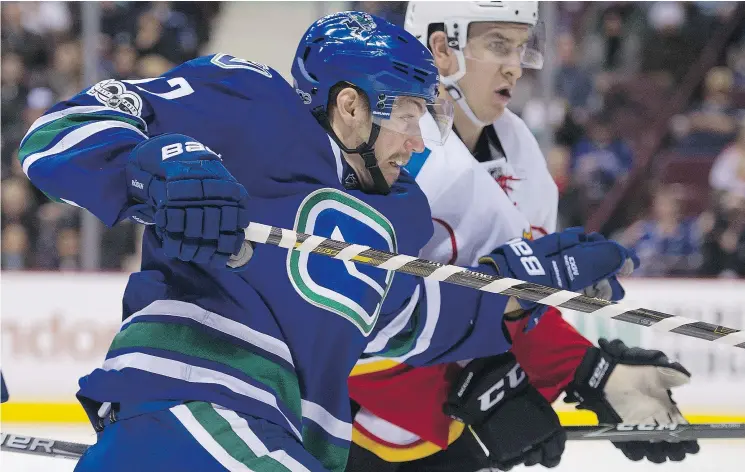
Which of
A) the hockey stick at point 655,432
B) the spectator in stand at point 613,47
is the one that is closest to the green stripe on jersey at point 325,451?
the hockey stick at point 655,432

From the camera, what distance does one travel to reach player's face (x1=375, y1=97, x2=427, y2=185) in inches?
77.7

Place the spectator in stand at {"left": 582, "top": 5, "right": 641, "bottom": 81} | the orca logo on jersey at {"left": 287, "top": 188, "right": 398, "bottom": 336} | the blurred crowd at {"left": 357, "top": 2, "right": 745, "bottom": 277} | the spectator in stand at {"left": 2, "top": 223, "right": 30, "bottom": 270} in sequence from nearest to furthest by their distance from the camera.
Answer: the orca logo on jersey at {"left": 287, "top": 188, "right": 398, "bottom": 336}
the spectator in stand at {"left": 2, "top": 223, "right": 30, "bottom": 270}
the blurred crowd at {"left": 357, "top": 2, "right": 745, "bottom": 277}
the spectator in stand at {"left": 582, "top": 5, "right": 641, "bottom": 81}

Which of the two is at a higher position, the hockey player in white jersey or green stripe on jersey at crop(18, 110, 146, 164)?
green stripe on jersey at crop(18, 110, 146, 164)

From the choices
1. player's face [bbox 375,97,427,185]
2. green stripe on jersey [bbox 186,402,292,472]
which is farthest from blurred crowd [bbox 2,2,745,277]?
green stripe on jersey [bbox 186,402,292,472]

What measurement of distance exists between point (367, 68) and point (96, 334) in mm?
2934

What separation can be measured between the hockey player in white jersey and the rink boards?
1.65m

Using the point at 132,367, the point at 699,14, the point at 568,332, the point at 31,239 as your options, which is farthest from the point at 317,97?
the point at 699,14

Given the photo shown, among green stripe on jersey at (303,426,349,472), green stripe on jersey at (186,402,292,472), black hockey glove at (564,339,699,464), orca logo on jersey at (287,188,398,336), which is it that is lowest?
black hockey glove at (564,339,699,464)

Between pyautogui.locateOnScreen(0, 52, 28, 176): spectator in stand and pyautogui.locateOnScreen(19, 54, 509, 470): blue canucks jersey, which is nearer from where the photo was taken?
pyautogui.locateOnScreen(19, 54, 509, 470): blue canucks jersey

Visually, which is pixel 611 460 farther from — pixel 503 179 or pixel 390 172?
pixel 390 172

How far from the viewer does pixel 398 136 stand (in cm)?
200

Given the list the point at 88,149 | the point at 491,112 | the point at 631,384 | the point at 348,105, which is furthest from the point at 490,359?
the point at 88,149

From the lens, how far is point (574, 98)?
638 cm

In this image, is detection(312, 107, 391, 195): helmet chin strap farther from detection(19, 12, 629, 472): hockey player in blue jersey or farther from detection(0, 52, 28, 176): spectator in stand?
detection(0, 52, 28, 176): spectator in stand
